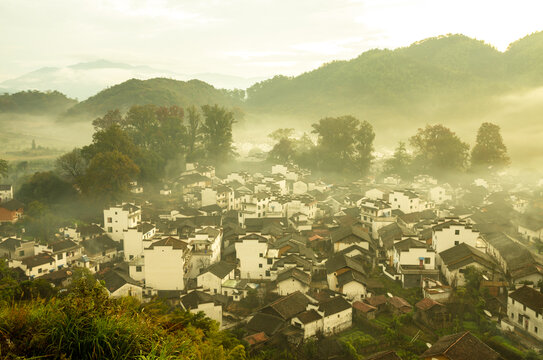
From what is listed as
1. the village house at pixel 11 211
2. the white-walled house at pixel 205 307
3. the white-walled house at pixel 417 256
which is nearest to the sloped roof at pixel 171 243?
the white-walled house at pixel 205 307

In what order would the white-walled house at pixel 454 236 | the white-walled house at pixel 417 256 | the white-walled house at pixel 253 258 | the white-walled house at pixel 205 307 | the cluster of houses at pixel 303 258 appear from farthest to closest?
the white-walled house at pixel 454 236
the white-walled house at pixel 253 258
the white-walled house at pixel 417 256
the cluster of houses at pixel 303 258
the white-walled house at pixel 205 307

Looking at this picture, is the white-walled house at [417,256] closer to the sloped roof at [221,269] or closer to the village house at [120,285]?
the sloped roof at [221,269]

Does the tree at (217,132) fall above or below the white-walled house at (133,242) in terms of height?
above

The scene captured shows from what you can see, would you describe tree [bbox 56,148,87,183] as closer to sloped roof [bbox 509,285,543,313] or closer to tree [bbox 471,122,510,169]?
sloped roof [bbox 509,285,543,313]

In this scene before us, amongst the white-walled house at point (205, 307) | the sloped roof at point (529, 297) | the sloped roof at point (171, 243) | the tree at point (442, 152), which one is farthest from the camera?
the tree at point (442, 152)

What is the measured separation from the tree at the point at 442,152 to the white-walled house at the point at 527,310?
27.1 metres

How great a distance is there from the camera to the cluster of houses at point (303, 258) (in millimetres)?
13898

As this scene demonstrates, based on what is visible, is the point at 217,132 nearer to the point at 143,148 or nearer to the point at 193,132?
the point at 193,132

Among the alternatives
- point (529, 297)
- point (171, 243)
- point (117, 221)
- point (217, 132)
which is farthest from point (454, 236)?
point (217, 132)

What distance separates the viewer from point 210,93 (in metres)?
78.5

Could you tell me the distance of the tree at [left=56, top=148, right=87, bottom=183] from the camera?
29234 millimetres

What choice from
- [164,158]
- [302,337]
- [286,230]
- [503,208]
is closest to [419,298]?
[302,337]

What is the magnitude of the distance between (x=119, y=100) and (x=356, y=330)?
183ft

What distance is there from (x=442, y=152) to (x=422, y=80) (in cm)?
3294
